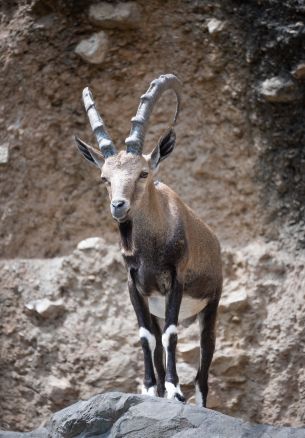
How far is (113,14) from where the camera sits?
493 inches

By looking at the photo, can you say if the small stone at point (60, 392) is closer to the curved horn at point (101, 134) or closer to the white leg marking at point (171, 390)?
the white leg marking at point (171, 390)

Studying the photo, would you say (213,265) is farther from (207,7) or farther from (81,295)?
(207,7)

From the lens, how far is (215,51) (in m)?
12.5

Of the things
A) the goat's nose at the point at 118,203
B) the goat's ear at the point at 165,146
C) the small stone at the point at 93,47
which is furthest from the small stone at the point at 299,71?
the goat's nose at the point at 118,203

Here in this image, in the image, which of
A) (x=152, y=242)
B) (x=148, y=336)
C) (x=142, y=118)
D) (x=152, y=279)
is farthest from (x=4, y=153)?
(x=148, y=336)

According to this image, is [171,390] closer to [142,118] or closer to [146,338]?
[146,338]

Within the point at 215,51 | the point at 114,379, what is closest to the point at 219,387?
the point at 114,379

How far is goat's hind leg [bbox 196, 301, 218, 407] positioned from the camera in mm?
9695

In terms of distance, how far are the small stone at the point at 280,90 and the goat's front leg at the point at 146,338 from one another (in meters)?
4.20

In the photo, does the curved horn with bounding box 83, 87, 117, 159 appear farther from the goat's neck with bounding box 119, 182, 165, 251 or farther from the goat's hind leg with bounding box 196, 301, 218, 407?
the goat's hind leg with bounding box 196, 301, 218, 407

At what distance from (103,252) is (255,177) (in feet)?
7.61

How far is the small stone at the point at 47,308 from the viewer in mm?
12367

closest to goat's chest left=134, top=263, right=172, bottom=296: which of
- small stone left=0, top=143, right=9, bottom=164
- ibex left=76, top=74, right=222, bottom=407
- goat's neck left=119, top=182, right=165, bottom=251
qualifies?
ibex left=76, top=74, right=222, bottom=407

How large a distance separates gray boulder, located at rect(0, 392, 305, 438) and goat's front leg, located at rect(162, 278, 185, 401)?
472 mm
